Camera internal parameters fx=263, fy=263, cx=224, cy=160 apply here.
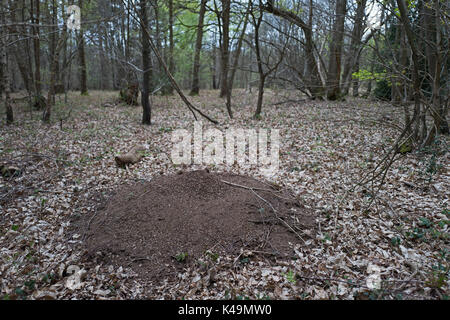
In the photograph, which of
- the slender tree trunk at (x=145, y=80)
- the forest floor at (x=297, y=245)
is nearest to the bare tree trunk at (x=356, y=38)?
the forest floor at (x=297, y=245)

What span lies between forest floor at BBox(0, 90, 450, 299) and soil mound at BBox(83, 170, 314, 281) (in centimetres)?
17

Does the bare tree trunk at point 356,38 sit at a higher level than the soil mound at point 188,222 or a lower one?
higher

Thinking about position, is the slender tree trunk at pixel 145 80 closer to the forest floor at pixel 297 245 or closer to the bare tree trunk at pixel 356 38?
the forest floor at pixel 297 245

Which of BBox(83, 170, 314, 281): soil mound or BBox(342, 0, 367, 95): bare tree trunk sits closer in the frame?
BBox(83, 170, 314, 281): soil mound

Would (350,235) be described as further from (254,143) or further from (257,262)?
(254,143)

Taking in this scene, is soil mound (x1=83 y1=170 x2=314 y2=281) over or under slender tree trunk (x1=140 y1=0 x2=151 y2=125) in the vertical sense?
under

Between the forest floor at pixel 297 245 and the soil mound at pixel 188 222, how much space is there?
0.56ft

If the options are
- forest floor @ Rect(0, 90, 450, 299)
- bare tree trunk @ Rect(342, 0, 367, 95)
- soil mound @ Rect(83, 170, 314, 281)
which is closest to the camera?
forest floor @ Rect(0, 90, 450, 299)

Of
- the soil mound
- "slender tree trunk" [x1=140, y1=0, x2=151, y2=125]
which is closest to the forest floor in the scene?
the soil mound

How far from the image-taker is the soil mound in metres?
3.47

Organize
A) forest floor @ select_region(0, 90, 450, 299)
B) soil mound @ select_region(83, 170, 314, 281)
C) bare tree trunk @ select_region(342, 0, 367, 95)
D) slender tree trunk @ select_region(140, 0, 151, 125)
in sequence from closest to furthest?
forest floor @ select_region(0, 90, 450, 299), soil mound @ select_region(83, 170, 314, 281), bare tree trunk @ select_region(342, 0, 367, 95), slender tree trunk @ select_region(140, 0, 151, 125)

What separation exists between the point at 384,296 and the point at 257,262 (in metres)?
1.41

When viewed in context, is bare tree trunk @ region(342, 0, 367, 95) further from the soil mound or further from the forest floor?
the soil mound

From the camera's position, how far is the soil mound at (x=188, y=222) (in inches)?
137
